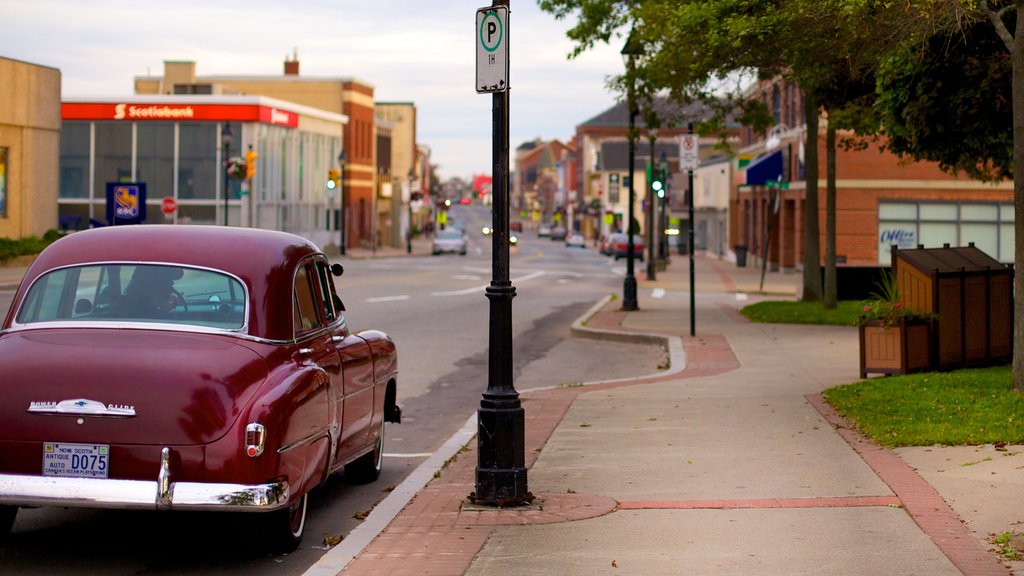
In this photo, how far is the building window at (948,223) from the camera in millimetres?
46969

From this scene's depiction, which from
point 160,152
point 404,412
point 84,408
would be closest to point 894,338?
point 404,412

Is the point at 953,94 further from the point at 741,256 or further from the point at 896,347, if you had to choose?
the point at 741,256

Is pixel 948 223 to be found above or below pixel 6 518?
above

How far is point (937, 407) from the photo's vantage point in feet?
40.8

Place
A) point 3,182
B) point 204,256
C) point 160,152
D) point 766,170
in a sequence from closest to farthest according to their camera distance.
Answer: point 204,256
point 3,182
point 766,170
point 160,152

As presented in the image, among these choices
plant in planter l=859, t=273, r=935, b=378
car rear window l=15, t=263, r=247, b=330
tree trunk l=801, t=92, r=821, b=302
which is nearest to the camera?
car rear window l=15, t=263, r=247, b=330

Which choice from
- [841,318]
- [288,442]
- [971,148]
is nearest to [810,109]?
[841,318]

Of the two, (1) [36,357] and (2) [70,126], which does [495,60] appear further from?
(2) [70,126]

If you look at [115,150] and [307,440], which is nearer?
[307,440]

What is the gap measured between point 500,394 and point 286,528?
1965mm

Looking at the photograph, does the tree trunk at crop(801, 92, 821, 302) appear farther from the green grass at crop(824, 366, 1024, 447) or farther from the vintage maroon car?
the vintage maroon car

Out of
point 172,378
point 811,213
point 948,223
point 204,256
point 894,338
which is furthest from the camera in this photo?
point 948,223

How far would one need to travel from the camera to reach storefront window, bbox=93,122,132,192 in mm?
69688

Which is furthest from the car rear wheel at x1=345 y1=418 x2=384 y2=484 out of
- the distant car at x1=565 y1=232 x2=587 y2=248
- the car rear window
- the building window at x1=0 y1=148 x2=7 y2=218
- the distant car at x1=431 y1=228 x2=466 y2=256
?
the distant car at x1=565 y1=232 x2=587 y2=248
